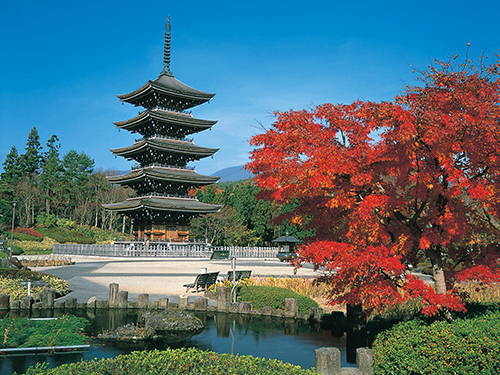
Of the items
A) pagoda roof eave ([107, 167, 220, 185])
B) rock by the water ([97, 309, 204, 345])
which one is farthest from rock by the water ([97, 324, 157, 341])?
pagoda roof eave ([107, 167, 220, 185])

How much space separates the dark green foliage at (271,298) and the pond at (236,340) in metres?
0.67

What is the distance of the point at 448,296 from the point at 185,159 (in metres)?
36.1

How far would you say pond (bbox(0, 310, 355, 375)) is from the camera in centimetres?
749

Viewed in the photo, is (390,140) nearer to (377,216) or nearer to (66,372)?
(377,216)

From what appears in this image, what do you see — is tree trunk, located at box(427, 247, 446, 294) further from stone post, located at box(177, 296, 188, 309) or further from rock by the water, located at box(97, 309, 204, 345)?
stone post, located at box(177, 296, 188, 309)

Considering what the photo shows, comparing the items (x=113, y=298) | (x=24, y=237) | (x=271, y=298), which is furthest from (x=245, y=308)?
(x=24, y=237)

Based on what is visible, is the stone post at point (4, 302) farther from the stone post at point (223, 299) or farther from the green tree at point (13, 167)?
the green tree at point (13, 167)

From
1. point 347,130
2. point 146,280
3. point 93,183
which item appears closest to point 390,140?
point 347,130

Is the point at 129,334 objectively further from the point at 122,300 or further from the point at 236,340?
the point at 122,300

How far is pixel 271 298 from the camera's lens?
12234 millimetres

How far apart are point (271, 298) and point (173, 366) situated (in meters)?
7.05

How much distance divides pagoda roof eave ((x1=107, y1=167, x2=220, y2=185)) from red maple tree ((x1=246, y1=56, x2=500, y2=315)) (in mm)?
30618

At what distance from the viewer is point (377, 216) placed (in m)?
7.20

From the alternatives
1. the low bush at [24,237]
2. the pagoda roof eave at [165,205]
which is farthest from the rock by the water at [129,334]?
the low bush at [24,237]
